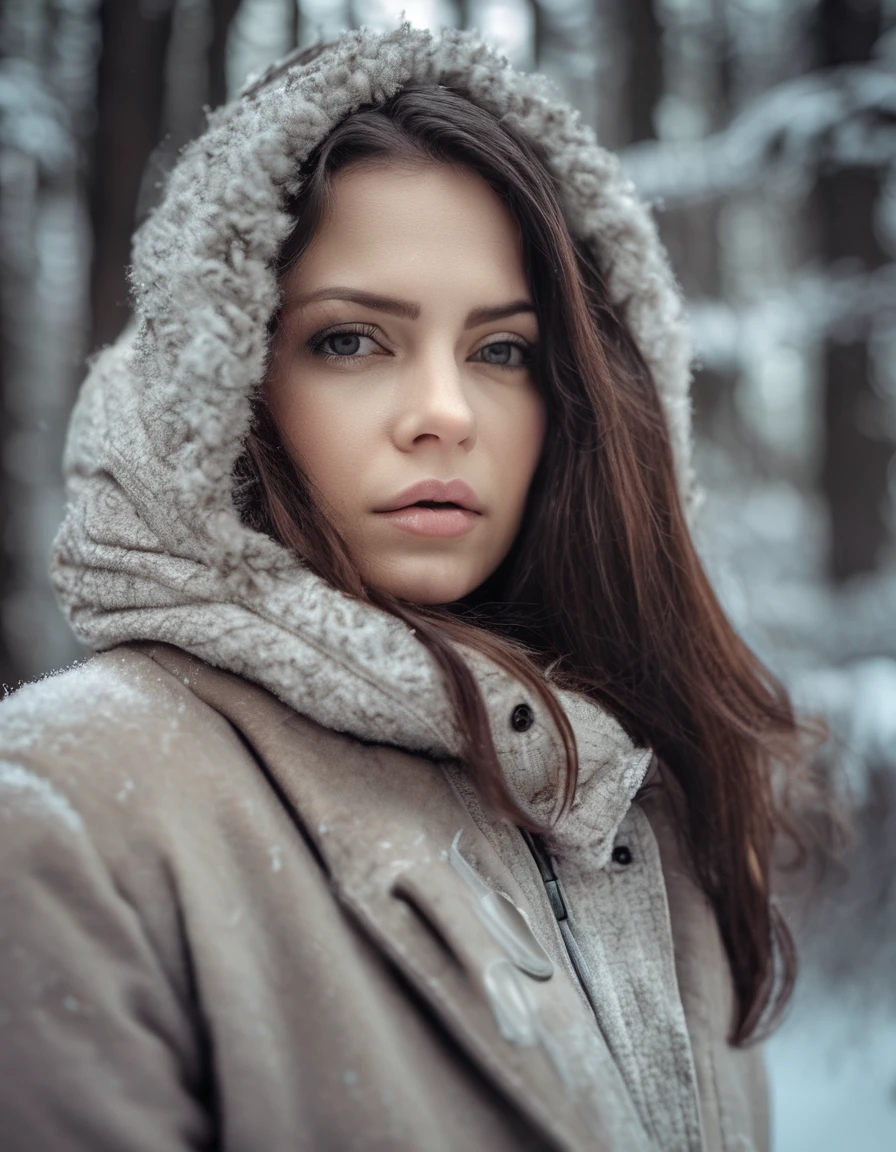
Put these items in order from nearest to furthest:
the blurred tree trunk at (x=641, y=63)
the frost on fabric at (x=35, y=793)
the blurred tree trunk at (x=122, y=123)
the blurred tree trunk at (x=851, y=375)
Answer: the frost on fabric at (x=35, y=793) < the blurred tree trunk at (x=122, y=123) < the blurred tree trunk at (x=851, y=375) < the blurred tree trunk at (x=641, y=63)

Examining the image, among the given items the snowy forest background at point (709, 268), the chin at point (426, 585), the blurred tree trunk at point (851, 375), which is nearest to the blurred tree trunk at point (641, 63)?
the snowy forest background at point (709, 268)

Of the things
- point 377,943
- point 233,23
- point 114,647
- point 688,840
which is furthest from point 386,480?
point 233,23

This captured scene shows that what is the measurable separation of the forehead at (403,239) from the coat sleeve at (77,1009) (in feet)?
2.58

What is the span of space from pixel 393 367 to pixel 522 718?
54 centimetres

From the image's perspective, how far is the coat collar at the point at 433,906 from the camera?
0.90m

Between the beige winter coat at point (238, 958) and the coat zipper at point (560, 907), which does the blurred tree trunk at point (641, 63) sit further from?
the beige winter coat at point (238, 958)

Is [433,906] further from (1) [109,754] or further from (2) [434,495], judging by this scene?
(2) [434,495]

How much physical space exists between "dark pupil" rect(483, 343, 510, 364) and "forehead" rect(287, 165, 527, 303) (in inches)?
3.7

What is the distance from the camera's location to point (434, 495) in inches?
48.7

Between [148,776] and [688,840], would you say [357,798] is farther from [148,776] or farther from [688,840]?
[688,840]

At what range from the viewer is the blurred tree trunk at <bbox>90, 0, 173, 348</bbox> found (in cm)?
344

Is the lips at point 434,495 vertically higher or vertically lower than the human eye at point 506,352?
lower

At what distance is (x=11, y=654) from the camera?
3533 millimetres

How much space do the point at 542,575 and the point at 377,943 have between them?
0.77m
